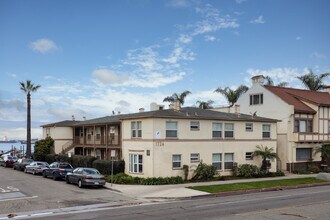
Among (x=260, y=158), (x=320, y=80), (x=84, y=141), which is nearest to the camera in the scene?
(x=260, y=158)

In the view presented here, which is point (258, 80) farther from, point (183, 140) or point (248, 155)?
point (183, 140)

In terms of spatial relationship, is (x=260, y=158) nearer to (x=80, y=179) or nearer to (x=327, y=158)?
(x=327, y=158)

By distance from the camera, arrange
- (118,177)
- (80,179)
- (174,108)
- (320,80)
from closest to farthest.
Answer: (80,179) → (118,177) → (174,108) → (320,80)

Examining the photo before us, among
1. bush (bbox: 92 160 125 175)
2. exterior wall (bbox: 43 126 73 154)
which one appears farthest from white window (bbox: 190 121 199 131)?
exterior wall (bbox: 43 126 73 154)

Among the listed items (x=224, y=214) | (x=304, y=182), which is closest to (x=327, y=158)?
(x=304, y=182)

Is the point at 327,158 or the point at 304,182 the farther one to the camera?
the point at 327,158

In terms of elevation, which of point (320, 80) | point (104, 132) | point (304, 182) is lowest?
point (304, 182)

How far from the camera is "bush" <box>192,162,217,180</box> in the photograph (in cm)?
3203

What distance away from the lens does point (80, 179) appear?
2802cm

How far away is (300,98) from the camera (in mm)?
44719

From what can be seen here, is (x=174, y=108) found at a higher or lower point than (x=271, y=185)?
higher

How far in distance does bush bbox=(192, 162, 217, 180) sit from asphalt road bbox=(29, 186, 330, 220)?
1021 centimetres

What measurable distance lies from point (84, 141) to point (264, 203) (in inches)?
1237

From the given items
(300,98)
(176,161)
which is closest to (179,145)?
(176,161)
